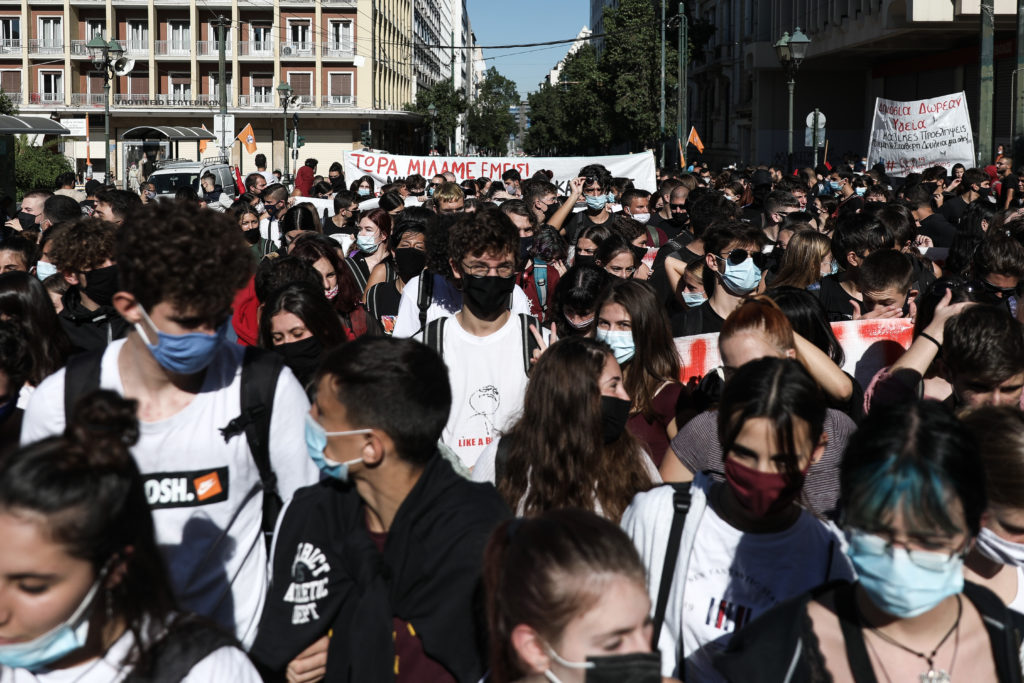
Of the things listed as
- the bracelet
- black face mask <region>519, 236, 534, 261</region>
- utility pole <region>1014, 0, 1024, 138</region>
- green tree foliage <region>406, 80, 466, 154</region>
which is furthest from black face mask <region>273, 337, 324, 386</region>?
green tree foliage <region>406, 80, 466, 154</region>

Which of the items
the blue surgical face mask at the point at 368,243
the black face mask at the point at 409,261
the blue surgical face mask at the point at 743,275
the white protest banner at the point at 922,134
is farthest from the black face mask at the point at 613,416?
the white protest banner at the point at 922,134

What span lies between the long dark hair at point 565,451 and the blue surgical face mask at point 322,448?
737 millimetres

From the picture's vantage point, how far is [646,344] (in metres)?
4.77

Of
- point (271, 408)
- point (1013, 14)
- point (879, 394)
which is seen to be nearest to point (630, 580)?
point (271, 408)

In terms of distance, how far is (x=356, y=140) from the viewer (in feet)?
233

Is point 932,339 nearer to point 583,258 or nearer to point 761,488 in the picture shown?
point 761,488

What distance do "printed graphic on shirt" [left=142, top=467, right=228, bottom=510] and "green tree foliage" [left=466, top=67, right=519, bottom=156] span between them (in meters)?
88.1

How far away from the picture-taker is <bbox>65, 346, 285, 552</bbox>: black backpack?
2.95m

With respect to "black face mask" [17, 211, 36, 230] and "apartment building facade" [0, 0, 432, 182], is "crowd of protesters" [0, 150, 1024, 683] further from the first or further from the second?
"apartment building facade" [0, 0, 432, 182]

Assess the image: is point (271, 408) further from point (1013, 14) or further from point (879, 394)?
point (1013, 14)

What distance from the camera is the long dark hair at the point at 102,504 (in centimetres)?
213

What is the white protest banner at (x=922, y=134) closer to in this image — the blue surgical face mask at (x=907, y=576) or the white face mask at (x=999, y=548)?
the white face mask at (x=999, y=548)

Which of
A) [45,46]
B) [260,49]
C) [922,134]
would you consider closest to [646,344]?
[922,134]

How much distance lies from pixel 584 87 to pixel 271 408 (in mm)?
58744
